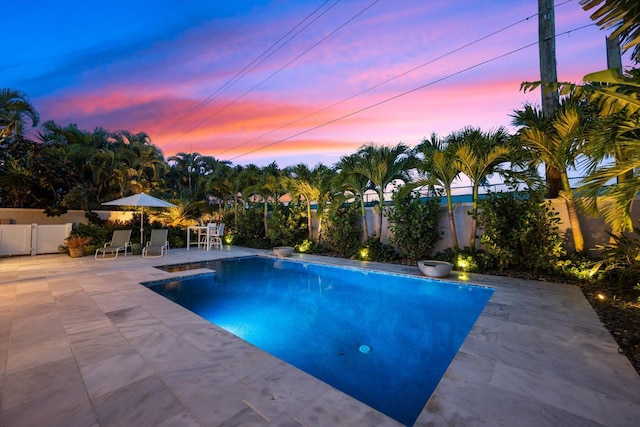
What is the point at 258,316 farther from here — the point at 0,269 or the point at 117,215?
the point at 117,215

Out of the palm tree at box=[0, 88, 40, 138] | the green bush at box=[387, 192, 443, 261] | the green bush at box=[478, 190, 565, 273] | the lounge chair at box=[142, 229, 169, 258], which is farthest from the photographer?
the palm tree at box=[0, 88, 40, 138]

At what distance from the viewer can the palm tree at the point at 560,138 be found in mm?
5859

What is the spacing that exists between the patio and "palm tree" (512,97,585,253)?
3211mm

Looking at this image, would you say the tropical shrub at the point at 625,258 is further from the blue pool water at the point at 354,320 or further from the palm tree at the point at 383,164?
the palm tree at the point at 383,164

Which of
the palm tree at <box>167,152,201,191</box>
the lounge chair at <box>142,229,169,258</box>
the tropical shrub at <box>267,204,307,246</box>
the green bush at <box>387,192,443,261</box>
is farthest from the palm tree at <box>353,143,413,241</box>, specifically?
the palm tree at <box>167,152,201,191</box>

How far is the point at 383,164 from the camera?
9.86 m

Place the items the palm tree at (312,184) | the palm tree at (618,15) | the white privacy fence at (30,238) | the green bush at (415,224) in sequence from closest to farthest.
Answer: the palm tree at (618,15), the green bush at (415,224), the white privacy fence at (30,238), the palm tree at (312,184)

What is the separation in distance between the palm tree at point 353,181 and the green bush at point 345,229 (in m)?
0.29

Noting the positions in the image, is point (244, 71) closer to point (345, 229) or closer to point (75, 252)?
point (345, 229)

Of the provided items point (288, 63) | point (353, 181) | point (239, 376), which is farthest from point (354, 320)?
point (288, 63)

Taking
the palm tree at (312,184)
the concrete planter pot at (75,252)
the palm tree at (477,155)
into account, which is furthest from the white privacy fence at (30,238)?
the palm tree at (477,155)

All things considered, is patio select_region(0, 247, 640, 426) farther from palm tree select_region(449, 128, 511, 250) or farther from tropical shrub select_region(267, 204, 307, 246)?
tropical shrub select_region(267, 204, 307, 246)

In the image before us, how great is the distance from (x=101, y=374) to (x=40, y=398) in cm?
41

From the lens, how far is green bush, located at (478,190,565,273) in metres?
6.70
